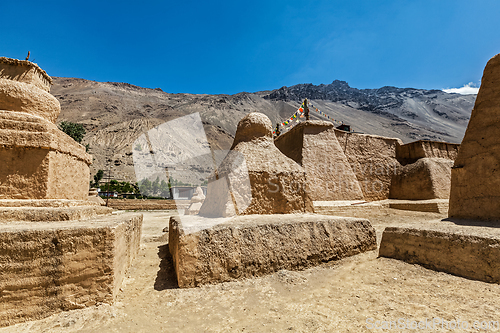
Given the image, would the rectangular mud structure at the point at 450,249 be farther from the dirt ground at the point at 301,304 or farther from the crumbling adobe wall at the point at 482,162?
the crumbling adobe wall at the point at 482,162

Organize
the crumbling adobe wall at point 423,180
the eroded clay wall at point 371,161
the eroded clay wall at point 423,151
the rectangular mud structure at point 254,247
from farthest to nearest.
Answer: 1. the eroded clay wall at point 423,151
2. the eroded clay wall at point 371,161
3. the crumbling adobe wall at point 423,180
4. the rectangular mud structure at point 254,247

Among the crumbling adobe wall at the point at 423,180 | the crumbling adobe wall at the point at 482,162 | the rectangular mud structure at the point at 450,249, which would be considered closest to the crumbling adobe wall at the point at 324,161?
the crumbling adobe wall at the point at 423,180

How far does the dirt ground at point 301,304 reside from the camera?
71.9 inches

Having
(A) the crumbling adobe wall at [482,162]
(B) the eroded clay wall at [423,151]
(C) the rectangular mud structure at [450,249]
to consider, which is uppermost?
(B) the eroded clay wall at [423,151]

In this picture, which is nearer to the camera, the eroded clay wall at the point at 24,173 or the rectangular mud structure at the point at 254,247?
the rectangular mud structure at the point at 254,247

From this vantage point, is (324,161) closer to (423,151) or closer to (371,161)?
(371,161)

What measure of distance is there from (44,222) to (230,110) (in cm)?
7657

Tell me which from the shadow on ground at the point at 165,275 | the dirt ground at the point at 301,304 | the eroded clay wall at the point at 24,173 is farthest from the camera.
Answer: the eroded clay wall at the point at 24,173

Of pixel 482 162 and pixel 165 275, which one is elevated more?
pixel 482 162

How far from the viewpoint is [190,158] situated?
58531mm

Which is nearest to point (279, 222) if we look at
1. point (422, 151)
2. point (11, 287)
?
point (11, 287)

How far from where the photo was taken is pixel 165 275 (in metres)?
3.01

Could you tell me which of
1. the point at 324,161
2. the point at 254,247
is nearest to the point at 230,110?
the point at 324,161

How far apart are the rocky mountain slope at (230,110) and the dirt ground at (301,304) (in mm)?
47087
